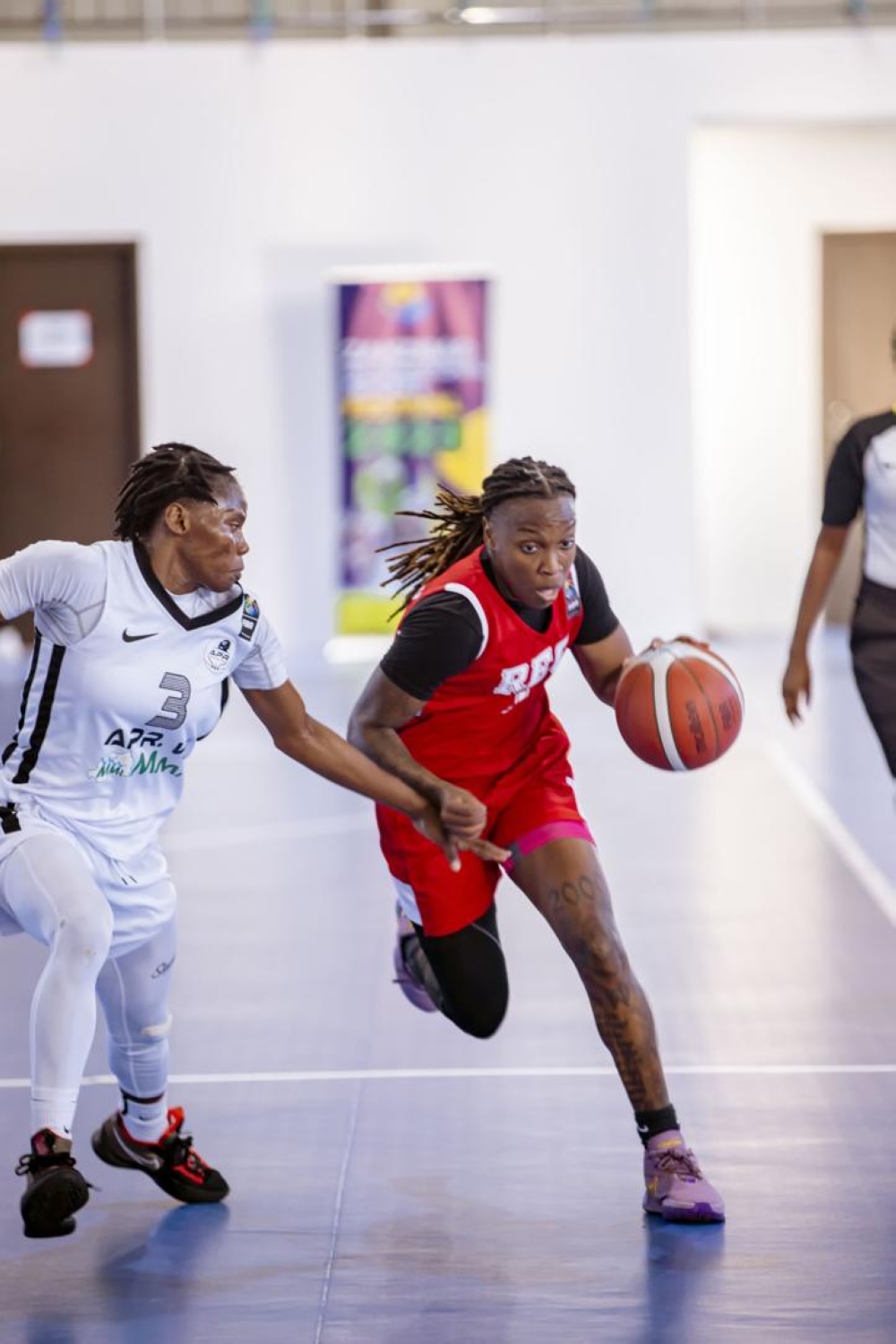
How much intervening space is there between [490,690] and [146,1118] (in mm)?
999

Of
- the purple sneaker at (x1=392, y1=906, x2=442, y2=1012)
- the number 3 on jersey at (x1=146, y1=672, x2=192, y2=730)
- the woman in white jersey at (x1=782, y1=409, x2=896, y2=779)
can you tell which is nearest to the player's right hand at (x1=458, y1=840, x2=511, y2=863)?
the purple sneaker at (x1=392, y1=906, x2=442, y2=1012)

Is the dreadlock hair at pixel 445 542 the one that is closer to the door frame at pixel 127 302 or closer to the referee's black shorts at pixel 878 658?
the referee's black shorts at pixel 878 658

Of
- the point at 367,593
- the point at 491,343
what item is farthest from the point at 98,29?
the point at 367,593

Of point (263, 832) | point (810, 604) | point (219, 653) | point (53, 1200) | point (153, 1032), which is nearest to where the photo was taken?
point (53, 1200)

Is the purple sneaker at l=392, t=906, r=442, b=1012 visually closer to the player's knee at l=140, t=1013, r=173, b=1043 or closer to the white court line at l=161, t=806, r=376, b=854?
the player's knee at l=140, t=1013, r=173, b=1043

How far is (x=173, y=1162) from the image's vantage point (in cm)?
346

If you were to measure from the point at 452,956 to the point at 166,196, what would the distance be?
342 inches

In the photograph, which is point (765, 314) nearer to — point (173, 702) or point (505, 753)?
point (505, 753)

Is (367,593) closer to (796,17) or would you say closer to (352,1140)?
(796,17)

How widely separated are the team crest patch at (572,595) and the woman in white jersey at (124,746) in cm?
48

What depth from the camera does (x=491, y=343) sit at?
1132 centimetres

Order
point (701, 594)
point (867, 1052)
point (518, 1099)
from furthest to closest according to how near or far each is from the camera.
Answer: point (701, 594) < point (867, 1052) < point (518, 1099)

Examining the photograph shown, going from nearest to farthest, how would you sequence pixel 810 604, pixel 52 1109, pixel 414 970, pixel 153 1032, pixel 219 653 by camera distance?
1. pixel 52 1109
2. pixel 219 653
3. pixel 153 1032
4. pixel 414 970
5. pixel 810 604

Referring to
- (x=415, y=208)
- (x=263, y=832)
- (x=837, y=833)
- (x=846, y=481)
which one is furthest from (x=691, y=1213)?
(x=415, y=208)
